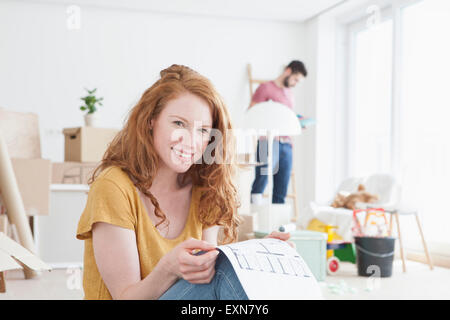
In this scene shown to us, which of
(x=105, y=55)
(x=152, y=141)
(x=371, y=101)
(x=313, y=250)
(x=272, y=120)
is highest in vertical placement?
(x=105, y=55)

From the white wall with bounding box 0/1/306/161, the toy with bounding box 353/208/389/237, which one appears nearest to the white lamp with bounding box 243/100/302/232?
the toy with bounding box 353/208/389/237

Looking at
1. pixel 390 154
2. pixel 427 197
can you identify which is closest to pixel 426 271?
pixel 427 197

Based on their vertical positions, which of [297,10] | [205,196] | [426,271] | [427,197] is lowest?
[426,271]

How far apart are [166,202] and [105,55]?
13.0ft

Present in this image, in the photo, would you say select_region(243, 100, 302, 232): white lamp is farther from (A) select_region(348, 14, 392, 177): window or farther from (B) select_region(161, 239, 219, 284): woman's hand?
(B) select_region(161, 239, 219, 284): woman's hand

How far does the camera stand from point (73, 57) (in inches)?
183

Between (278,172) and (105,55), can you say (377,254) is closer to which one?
(278,172)

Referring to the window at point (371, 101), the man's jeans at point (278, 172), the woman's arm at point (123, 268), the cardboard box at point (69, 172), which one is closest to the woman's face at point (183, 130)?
the woman's arm at point (123, 268)

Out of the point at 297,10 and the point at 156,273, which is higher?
the point at 297,10

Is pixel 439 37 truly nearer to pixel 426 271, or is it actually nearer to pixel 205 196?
pixel 426 271

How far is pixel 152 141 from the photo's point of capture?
37.8 inches

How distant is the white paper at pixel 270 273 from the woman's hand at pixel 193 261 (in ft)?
0.09

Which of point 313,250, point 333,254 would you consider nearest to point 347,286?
point 313,250

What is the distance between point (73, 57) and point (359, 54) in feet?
7.94
